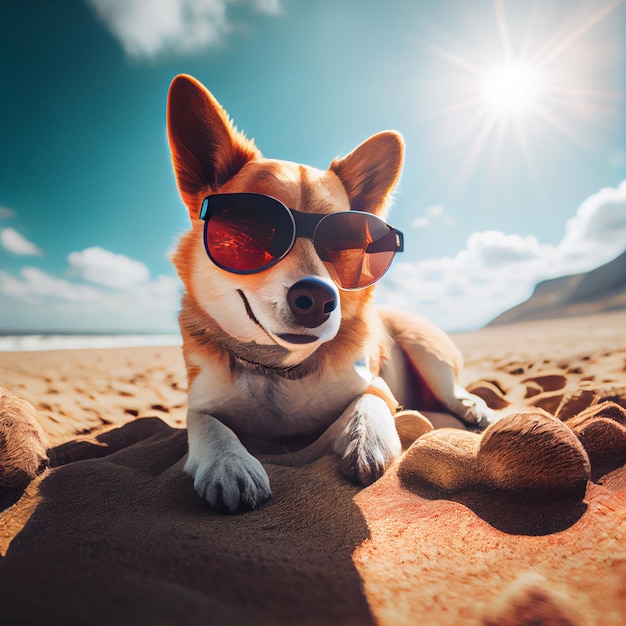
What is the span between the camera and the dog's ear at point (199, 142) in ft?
5.30

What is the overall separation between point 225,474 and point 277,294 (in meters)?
0.68

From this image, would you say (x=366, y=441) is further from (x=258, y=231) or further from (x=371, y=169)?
(x=371, y=169)

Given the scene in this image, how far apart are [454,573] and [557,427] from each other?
1.68 ft

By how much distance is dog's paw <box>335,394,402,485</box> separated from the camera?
1.26m

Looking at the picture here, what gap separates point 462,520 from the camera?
2.93 ft

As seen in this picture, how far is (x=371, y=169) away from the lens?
2.01m

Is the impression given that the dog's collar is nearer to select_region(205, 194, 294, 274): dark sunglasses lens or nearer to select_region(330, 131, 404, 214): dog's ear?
select_region(205, 194, 294, 274): dark sunglasses lens

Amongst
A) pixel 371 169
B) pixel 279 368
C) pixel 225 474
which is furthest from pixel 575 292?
pixel 225 474

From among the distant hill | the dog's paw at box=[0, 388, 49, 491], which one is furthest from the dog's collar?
the distant hill

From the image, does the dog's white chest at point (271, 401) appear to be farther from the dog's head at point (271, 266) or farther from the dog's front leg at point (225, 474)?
the dog's front leg at point (225, 474)

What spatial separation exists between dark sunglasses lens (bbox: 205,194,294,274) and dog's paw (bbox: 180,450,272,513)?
0.75 m

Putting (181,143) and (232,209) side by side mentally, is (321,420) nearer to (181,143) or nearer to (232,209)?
(232,209)

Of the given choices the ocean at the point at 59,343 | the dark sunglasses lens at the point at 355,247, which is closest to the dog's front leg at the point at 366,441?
the dark sunglasses lens at the point at 355,247

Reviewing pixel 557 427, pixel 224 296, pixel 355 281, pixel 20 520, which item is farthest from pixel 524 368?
pixel 20 520
